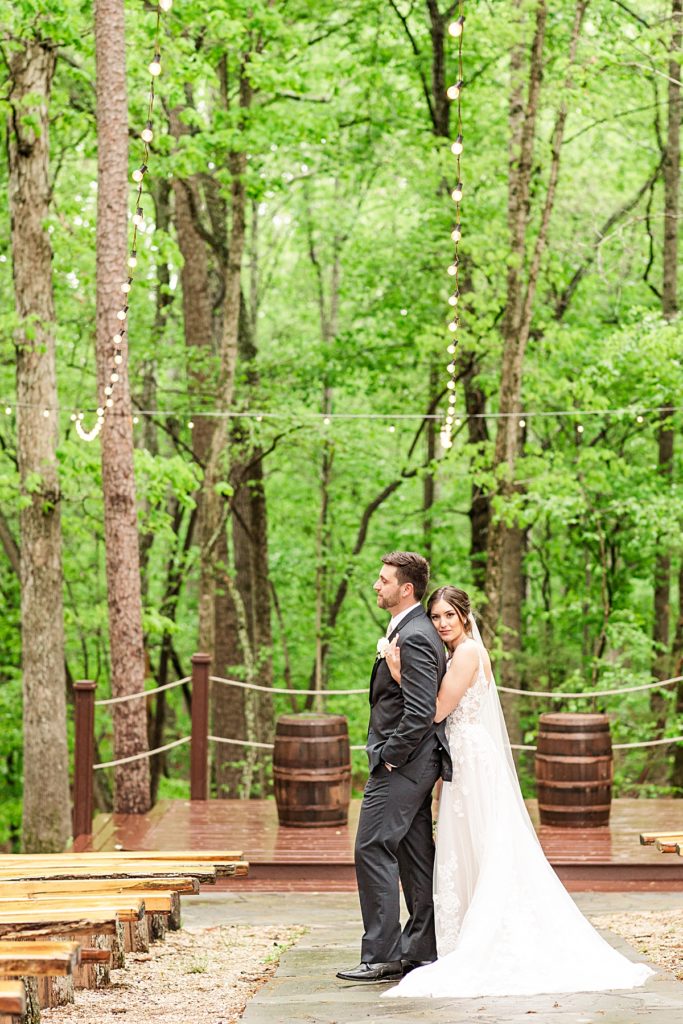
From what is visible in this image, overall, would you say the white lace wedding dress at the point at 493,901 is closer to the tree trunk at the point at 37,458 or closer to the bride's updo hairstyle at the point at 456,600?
the bride's updo hairstyle at the point at 456,600

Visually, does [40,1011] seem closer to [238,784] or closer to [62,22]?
[62,22]

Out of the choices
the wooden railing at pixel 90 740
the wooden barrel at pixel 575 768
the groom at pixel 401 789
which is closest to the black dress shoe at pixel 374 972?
the groom at pixel 401 789

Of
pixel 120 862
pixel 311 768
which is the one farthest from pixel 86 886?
pixel 311 768

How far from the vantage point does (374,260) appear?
1764 cm

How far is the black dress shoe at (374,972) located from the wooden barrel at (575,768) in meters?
4.50

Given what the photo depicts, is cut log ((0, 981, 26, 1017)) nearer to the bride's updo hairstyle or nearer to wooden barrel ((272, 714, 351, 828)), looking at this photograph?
the bride's updo hairstyle

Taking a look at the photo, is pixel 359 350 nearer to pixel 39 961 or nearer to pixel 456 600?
pixel 456 600

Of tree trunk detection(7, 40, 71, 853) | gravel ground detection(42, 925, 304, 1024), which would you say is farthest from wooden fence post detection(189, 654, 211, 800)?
gravel ground detection(42, 925, 304, 1024)

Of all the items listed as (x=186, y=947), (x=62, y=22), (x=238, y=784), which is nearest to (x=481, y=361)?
(x=238, y=784)

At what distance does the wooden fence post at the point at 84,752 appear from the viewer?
10094 millimetres

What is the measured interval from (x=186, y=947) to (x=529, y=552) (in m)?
15.1

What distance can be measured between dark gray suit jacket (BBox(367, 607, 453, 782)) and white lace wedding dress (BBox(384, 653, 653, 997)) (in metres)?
0.24

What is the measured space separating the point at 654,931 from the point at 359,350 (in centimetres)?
1206

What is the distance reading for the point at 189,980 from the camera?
5.82 meters
